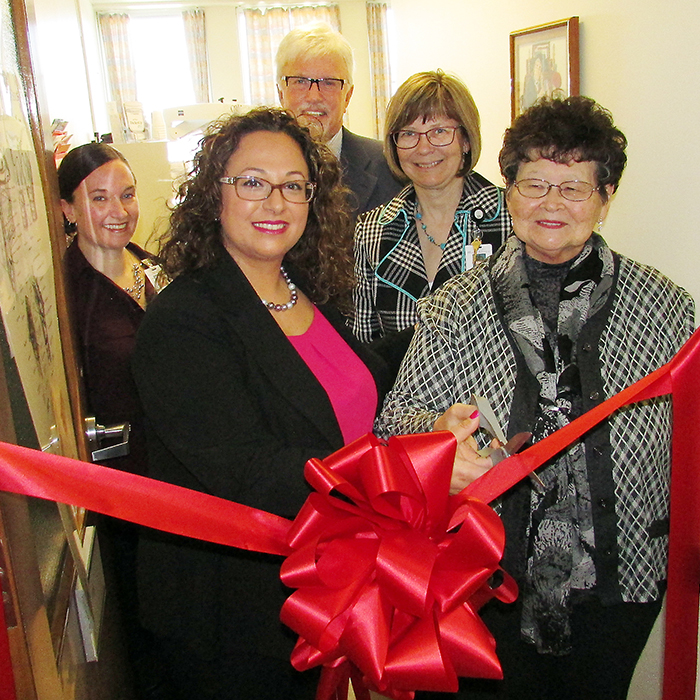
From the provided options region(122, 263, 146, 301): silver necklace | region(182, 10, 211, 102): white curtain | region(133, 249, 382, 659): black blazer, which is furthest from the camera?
region(182, 10, 211, 102): white curtain

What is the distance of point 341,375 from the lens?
5.05ft

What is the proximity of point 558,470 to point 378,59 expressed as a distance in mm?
9864

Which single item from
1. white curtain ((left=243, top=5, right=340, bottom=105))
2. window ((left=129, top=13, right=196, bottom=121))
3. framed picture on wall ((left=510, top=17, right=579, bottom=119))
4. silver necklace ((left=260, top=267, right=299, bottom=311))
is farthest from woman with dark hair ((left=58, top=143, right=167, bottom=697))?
window ((left=129, top=13, right=196, bottom=121))

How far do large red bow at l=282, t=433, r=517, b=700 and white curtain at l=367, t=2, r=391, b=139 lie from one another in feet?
32.0

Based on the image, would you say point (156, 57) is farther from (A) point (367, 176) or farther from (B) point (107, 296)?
(B) point (107, 296)

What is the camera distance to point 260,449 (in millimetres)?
1261

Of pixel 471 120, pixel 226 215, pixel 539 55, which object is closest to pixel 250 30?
pixel 539 55

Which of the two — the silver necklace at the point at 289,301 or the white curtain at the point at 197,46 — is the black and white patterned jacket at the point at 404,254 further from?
the white curtain at the point at 197,46

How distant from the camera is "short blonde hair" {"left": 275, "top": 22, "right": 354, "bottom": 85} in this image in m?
2.49

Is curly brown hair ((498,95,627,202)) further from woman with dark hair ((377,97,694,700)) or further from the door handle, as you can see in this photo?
the door handle

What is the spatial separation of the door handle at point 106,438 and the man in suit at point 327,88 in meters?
1.18

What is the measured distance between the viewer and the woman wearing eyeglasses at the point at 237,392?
1.26 metres

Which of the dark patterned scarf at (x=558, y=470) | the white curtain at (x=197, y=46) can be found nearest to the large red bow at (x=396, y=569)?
the dark patterned scarf at (x=558, y=470)

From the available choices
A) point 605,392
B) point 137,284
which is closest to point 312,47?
point 137,284
